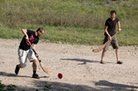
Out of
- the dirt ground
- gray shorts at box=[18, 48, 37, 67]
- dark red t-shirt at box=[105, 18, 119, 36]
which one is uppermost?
dark red t-shirt at box=[105, 18, 119, 36]

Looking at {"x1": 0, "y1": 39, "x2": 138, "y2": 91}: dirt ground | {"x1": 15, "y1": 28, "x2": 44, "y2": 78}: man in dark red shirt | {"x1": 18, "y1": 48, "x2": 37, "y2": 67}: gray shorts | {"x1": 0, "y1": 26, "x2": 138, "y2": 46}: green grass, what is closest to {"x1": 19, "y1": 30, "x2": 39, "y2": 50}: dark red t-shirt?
{"x1": 15, "y1": 28, "x2": 44, "y2": 78}: man in dark red shirt

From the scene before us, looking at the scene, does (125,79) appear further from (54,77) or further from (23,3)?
(23,3)

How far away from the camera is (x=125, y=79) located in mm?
13492

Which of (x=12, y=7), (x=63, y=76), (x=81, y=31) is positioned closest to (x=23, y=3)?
(x=12, y=7)

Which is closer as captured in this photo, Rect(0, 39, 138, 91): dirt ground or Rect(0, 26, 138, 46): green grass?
Rect(0, 39, 138, 91): dirt ground

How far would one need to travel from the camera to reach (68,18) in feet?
74.4

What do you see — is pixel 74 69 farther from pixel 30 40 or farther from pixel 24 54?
pixel 30 40

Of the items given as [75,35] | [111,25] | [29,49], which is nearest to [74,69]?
[29,49]

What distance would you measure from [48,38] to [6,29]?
88.9 inches

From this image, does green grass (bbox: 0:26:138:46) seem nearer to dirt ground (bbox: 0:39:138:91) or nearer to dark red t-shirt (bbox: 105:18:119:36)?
dirt ground (bbox: 0:39:138:91)

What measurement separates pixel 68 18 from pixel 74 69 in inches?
338

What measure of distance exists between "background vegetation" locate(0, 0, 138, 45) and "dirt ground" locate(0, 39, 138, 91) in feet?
3.56

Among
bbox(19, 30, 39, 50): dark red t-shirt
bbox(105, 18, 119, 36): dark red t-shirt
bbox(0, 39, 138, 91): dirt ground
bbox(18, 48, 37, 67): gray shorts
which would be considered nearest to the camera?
bbox(0, 39, 138, 91): dirt ground

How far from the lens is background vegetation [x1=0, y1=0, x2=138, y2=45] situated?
1916 centimetres
